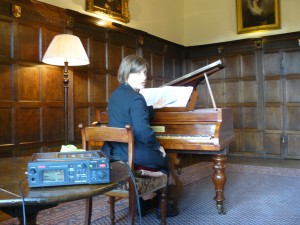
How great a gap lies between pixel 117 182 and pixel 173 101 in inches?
72.4

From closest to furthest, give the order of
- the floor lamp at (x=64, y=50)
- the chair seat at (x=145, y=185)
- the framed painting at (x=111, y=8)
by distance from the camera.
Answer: the chair seat at (x=145, y=185) < the floor lamp at (x=64, y=50) < the framed painting at (x=111, y=8)

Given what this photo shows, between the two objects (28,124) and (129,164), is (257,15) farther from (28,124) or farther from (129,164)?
(129,164)

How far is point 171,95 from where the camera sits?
2895 millimetres

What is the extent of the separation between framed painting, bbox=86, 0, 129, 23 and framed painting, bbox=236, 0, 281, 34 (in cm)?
236

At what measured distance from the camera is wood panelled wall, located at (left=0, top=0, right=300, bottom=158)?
3.37 metres

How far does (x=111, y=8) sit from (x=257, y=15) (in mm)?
2870

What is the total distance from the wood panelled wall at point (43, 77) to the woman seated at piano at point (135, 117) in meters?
1.64

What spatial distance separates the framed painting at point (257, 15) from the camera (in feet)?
18.6

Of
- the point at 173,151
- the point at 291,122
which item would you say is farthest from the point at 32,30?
the point at 291,122

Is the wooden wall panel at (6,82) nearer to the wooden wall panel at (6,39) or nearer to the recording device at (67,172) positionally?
the wooden wall panel at (6,39)

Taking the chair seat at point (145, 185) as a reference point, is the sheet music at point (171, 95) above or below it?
above

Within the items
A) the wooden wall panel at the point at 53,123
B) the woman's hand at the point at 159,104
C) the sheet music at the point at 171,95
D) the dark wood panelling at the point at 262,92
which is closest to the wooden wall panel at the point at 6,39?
the wooden wall panel at the point at 53,123

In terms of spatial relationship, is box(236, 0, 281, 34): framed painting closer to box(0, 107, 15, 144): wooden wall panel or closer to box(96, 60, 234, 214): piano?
box(96, 60, 234, 214): piano

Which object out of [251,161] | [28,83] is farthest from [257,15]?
[28,83]
